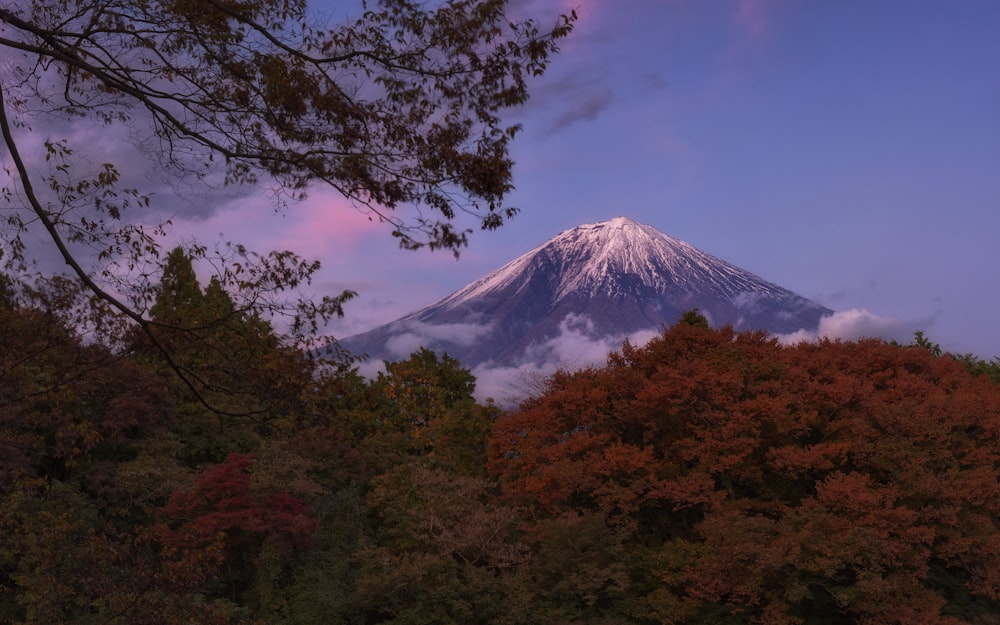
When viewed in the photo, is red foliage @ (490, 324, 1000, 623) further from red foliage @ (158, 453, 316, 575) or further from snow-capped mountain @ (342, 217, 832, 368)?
snow-capped mountain @ (342, 217, 832, 368)

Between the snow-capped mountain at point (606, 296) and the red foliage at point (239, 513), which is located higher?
the snow-capped mountain at point (606, 296)

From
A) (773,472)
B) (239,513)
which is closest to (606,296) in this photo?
(773,472)

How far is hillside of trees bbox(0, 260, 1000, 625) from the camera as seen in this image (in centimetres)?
2073

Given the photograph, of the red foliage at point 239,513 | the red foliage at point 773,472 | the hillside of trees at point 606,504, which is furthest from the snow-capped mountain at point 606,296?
the red foliage at point 239,513

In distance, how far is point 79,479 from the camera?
82.6 ft

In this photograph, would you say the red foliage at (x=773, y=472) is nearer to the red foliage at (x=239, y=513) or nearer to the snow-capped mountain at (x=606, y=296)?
the red foliage at (x=239, y=513)

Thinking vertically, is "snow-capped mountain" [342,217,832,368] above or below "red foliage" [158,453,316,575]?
above

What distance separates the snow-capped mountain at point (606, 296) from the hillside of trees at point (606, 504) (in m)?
119

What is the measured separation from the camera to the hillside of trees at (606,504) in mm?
20734

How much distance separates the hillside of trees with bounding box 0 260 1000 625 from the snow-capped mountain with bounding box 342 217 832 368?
391 ft

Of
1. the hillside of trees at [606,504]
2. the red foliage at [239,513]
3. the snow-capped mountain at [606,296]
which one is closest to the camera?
the hillside of trees at [606,504]

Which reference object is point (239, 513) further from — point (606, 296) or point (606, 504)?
point (606, 296)

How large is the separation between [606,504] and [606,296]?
486 feet

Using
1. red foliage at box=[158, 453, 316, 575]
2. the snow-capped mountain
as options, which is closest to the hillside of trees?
red foliage at box=[158, 453, 316, 575]
